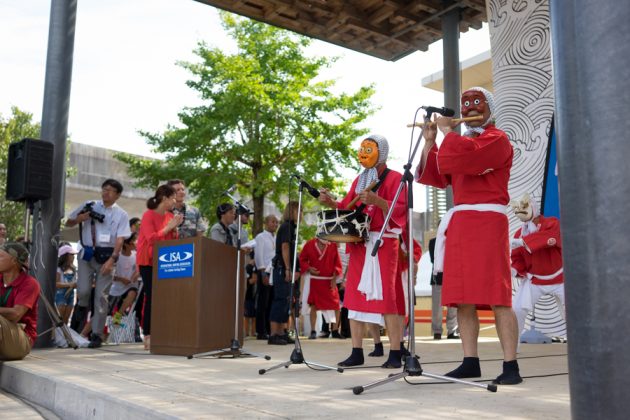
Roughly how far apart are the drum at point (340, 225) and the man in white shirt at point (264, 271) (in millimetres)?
4772

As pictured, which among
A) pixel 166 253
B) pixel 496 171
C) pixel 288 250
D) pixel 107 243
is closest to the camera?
pixel 496 171

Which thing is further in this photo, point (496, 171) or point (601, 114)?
point (496, 171)

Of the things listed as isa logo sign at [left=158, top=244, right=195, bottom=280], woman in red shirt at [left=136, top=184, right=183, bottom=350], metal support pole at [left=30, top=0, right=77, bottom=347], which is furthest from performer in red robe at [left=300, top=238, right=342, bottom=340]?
metal support pole at [left=30, top=0, right=77, bottom=347]

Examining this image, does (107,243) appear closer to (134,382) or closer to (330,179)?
(134,382)

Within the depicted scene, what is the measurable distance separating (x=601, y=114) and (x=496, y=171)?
Result: 7.63ft

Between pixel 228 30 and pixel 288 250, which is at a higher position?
pixel 228 30

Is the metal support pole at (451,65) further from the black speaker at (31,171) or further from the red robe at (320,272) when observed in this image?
the black speaker at (31,171)

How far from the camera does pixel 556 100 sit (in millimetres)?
1653

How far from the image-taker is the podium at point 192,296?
600 cm

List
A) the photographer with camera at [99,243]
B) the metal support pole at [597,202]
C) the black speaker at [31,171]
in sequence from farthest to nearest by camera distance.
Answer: the photographer with camera at [99,243] < the black speaker at [31,171] < the metal support pole at [597,202]

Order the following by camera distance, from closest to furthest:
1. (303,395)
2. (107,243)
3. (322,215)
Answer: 1. (303,395)
2. (322,215)
3. (107,243)

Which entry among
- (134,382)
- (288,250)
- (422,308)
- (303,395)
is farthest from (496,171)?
(422,308)

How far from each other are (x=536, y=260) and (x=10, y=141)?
1923cm

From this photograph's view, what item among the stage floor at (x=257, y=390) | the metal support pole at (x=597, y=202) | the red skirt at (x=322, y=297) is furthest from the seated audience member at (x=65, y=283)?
the metal support pole at (x=597, y=202)
